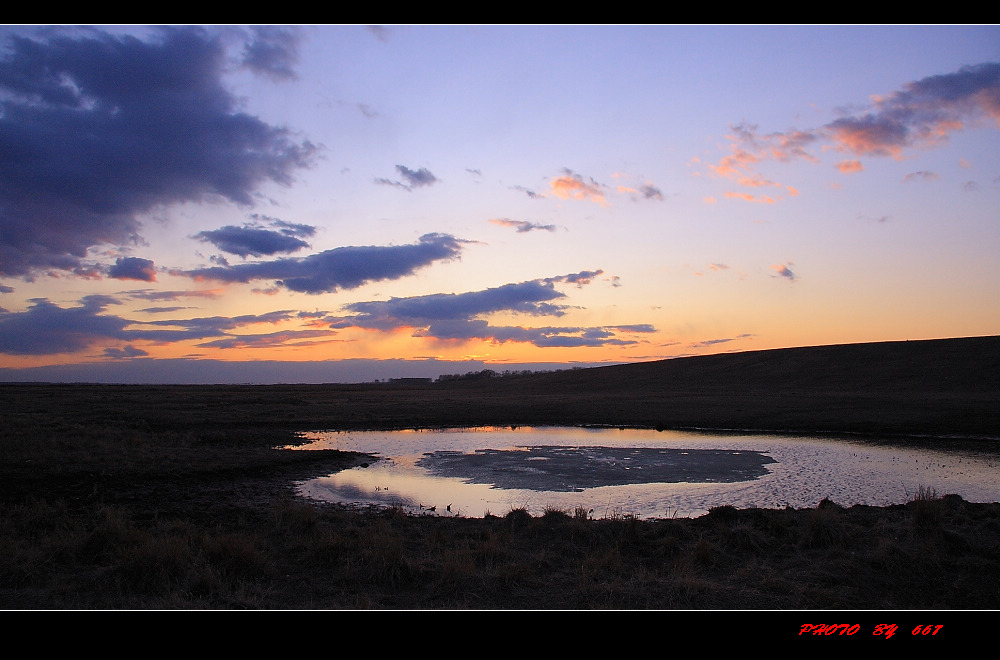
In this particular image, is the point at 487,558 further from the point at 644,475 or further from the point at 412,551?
the point at 644,475

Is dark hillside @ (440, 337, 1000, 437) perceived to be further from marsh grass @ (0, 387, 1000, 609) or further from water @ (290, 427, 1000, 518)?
marsh grass @ (0, 387, 1000, 609)

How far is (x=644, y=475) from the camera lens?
2066 centimetres

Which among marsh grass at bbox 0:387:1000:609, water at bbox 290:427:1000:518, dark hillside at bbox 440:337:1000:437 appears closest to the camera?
marsh grass at bbox 0:387:1000:609

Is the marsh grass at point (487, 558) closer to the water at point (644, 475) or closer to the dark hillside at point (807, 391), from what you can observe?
the water at point (644, 475)

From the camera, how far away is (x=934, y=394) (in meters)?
49.4

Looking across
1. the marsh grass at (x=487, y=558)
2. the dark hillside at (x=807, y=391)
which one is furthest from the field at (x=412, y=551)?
the dark hillside at (x=807, y=391)

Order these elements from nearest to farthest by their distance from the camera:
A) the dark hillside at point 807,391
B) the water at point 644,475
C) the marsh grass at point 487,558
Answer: the marsh grass at point 487,558 → the water at point 644,475 → the dark hillside at point 807,391

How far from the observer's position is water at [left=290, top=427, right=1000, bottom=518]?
1655cm

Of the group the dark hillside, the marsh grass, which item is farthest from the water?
the dark hillside

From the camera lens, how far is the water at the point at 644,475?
16.5 metres

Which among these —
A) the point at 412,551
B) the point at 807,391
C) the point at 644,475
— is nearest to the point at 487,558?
the point at 412,551
